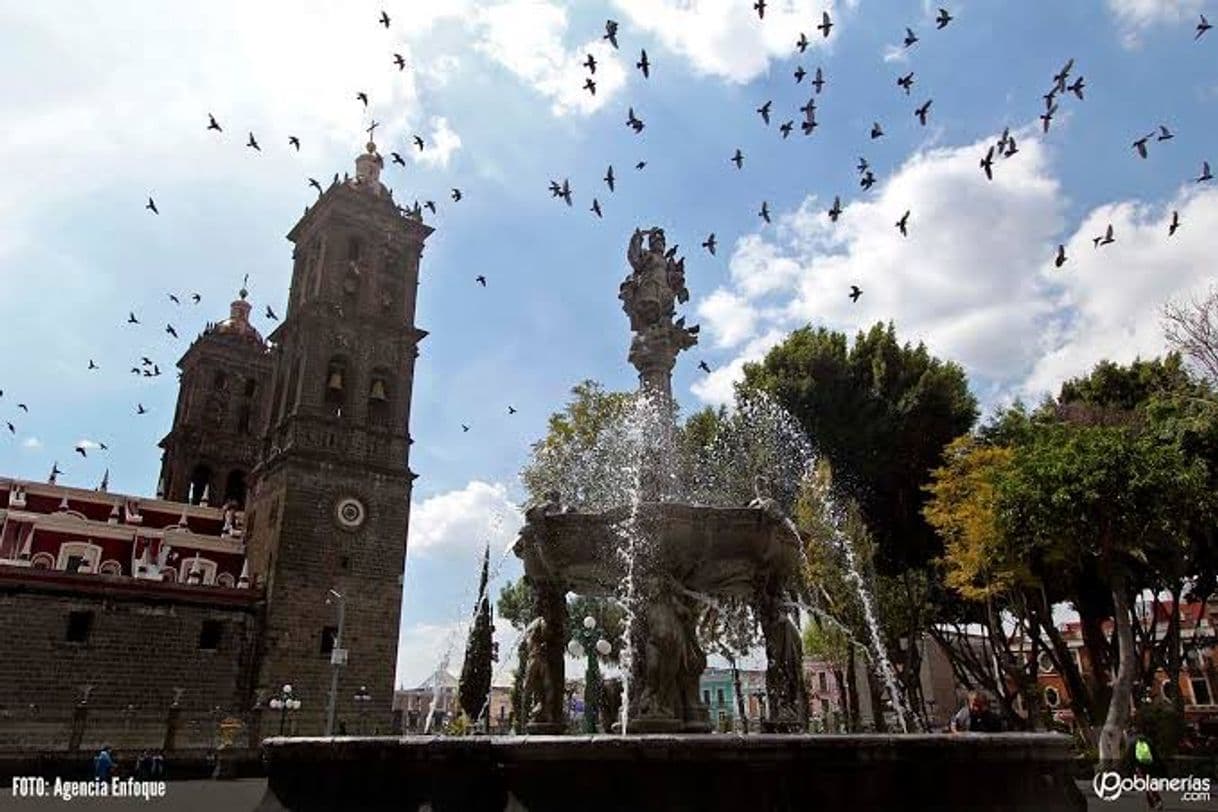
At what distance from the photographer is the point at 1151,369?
2180 centimetres

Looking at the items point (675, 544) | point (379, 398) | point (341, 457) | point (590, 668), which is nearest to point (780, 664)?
point (675, 544)

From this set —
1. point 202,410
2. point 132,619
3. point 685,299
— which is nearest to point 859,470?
point 685,299

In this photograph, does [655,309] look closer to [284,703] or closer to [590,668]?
[590,668]

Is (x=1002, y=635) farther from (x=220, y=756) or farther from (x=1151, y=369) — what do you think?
(x=220, y=756)

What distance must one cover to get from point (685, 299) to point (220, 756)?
18922 millimetres

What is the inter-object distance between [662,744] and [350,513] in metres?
29.3

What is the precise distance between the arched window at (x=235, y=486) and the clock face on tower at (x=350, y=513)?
13.6 meters

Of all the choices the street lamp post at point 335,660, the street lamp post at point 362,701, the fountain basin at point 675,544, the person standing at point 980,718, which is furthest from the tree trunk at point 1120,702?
the street lamp post at point 362,701

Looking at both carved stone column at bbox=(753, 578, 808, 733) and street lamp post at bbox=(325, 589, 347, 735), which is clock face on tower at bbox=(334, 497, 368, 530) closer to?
street lamp post at bbox=(325, 589, 347, 735)

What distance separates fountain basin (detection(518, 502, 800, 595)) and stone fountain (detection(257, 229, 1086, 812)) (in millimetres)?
16

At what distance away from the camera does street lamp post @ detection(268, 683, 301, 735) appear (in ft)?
84.3

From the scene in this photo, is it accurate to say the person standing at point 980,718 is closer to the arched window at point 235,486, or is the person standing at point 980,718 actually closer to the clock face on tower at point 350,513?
the clock face on tower at point 350,513

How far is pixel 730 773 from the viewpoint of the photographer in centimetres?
446

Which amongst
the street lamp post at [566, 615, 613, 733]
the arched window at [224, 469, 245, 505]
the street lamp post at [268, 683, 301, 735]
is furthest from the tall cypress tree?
the arched window at [224, 469, 245, 505]
